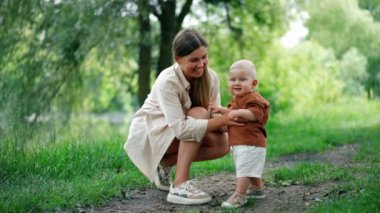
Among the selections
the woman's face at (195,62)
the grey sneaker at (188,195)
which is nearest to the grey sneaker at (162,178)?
the grey sneaker at (188,195)

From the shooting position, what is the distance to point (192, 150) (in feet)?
14.0

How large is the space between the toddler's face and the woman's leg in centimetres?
42

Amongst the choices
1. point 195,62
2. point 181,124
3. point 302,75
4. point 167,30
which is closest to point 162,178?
point 181,124

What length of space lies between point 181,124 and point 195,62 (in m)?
0.47

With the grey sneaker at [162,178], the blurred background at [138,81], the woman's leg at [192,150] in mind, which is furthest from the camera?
the blurred background at [138,81]

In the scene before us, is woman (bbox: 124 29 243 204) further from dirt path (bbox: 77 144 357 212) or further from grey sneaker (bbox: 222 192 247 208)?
grey sneaker (bbox: 222 192 247 208)

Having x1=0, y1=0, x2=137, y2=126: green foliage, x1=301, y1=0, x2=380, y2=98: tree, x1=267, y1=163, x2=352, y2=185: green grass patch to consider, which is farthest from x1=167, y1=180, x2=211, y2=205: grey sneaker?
x1=301, y1=0, x2=380, y2=98: tree

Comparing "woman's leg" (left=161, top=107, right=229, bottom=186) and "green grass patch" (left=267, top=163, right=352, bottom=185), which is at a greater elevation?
"woman's leg" (left=161, top=107, right=229, bottom=186)

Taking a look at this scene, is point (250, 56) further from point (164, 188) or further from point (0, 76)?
point (164, 188)

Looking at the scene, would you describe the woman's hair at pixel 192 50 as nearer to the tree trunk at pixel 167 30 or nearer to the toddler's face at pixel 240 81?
the toddler's face at pixel 240 81

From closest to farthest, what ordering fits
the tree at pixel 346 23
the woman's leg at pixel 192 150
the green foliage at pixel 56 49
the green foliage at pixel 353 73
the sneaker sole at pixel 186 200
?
the sneaker sole at pixel 186 200
the woman's leg at pixel 192 150
the green foliage at pixel 56 49
the tree at pixel 346 23
the green foliage at pixel 353 73

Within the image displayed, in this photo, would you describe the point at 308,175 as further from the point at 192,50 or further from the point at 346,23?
the point at 346,23

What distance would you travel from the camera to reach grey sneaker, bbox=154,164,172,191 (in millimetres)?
4723

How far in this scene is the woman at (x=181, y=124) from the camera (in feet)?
13.8
